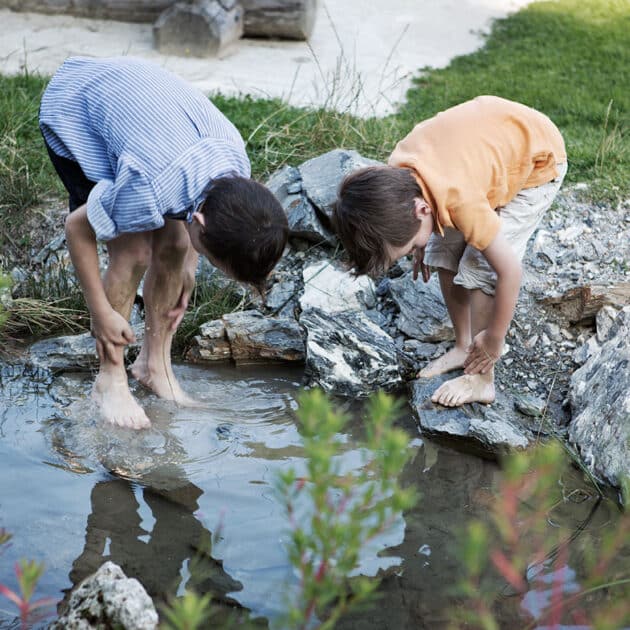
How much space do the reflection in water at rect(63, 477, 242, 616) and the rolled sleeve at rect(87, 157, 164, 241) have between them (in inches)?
35.0

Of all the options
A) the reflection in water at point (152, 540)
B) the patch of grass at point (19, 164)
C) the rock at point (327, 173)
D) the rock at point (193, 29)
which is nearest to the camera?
the reflection in water at point (152, 540)

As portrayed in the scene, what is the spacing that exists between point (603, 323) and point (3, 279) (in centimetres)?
287

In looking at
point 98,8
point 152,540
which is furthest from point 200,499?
point 98,8

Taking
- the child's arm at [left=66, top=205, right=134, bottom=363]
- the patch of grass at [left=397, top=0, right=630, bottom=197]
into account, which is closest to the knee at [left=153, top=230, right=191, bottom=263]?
the child's arm at [left=66, top=205, right=134, bottom=363]

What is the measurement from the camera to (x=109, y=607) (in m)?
2.15

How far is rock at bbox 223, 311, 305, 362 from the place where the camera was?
3822 mm

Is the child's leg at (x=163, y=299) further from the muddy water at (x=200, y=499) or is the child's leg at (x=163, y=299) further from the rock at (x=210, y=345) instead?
the rock at (x=210, y=345)

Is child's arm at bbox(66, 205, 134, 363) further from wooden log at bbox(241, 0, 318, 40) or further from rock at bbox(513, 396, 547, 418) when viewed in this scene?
wooden log at bbox(241, 0, 318, 40)

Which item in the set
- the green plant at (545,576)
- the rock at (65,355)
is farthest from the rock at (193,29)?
the green plant at (545,576)

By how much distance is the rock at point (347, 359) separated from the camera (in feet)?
12.0

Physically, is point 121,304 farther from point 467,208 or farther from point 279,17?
point 279,17

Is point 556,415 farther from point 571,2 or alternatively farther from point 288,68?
point 571,2

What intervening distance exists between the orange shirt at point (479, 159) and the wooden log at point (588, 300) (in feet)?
2.27

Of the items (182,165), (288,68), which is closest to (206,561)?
(182,165)
